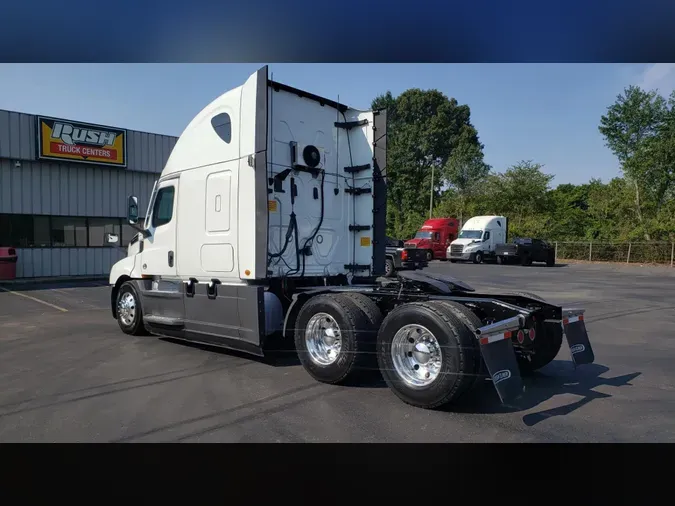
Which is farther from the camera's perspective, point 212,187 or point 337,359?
point 212,187

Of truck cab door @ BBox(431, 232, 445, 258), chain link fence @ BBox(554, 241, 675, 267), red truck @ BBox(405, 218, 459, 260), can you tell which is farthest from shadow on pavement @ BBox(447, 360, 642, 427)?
chain link fence @ BBox(554, 241, 675, 267)

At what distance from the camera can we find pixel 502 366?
190 inches

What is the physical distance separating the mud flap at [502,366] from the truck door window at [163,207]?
5.28 meters

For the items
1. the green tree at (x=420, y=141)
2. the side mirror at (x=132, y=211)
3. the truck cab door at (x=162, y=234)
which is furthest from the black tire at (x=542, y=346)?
the green tree at (x=420, y=141)

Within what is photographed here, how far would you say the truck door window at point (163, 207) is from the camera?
8156mm

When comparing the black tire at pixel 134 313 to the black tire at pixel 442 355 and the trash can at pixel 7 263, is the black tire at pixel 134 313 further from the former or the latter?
the trash can at pixel 7 263

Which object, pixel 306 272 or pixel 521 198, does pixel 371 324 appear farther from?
pixel 521 198

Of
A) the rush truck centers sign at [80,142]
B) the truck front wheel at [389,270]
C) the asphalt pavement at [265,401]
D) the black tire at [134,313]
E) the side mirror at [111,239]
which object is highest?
the rush truck centers sign at [80,142]

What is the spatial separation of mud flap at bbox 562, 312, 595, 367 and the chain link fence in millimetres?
32644
